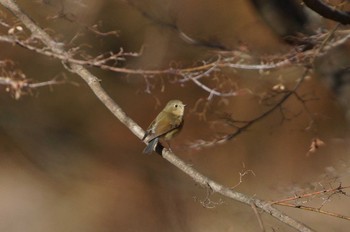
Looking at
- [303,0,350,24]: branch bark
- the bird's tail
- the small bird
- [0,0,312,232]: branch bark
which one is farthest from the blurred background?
[0,0,312,232]: branch bark

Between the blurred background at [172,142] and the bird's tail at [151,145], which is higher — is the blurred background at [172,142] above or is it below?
above

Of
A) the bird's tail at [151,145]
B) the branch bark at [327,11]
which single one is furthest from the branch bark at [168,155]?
the branch bark at [327,11]

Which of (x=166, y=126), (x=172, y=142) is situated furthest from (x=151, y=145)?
(x=172, y=142)

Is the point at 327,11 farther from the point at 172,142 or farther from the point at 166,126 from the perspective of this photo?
the point at 172,142

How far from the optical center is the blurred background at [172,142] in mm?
5121

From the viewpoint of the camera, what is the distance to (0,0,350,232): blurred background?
5.12m

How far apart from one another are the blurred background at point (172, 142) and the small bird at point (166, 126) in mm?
1107

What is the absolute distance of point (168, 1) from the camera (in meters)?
5.59

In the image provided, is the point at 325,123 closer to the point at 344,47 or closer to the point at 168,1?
the point at 344,47

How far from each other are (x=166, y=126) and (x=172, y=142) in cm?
193

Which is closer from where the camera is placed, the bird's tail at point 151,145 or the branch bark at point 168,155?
the branch bark at point 168,155

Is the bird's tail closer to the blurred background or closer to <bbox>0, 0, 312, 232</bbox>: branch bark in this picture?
<bbox>0, 0, 312, 232</bbox>: branch bark

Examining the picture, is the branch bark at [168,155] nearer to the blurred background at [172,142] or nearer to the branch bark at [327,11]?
the branch bark at [327,11]

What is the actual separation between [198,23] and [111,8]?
98 centimetres
